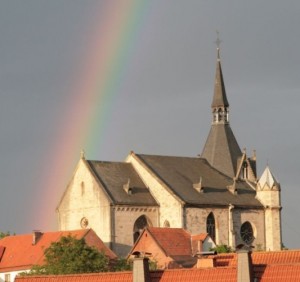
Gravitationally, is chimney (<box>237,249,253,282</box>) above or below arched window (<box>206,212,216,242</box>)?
below

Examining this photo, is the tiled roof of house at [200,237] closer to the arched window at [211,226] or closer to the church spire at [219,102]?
the arched window at [211,226]

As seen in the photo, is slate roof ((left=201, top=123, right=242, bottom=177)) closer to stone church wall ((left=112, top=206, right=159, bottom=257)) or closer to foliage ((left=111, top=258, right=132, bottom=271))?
stone church wall ((left=112, top=206, right=159, bottom=257))

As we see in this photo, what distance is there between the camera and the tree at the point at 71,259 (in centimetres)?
9925

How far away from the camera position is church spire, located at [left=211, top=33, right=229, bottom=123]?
148 metres

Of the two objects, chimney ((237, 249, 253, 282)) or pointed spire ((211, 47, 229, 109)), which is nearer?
chimney ((237, 249, 253, 282))

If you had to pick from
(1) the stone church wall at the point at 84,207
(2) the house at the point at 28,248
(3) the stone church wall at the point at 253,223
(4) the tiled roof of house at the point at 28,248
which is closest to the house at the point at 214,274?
(2) the house at the point at 28,248

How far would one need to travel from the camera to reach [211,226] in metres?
134

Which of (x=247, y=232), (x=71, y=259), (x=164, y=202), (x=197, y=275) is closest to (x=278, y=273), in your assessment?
(x=197, y=275)

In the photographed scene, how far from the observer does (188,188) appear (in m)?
134

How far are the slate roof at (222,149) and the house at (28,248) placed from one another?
24.5 meters

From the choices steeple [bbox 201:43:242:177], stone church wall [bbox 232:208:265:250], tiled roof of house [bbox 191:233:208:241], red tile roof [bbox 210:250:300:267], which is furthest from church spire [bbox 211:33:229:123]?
red tile roof [bbox 210:250:300:267]

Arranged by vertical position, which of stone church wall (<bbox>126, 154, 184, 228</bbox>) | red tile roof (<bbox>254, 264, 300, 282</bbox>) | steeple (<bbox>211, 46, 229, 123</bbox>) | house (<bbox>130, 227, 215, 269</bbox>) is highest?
steeple (<bbox>211, 46, 229, 123</bbox>)

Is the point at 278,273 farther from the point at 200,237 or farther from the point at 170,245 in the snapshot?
the point at 200,237

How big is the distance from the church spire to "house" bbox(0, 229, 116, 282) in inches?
1178
